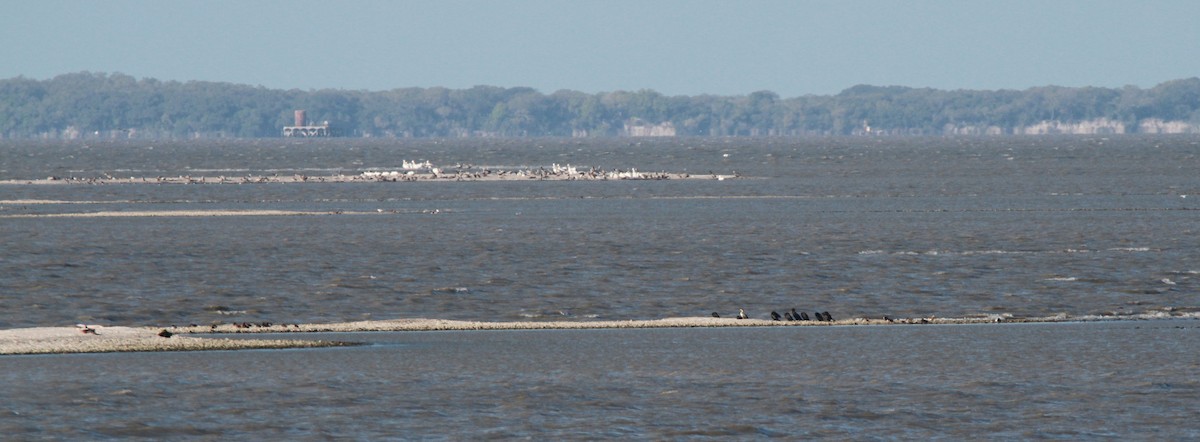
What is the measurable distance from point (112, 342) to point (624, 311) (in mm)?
9912

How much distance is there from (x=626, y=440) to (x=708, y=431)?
1.08 meters

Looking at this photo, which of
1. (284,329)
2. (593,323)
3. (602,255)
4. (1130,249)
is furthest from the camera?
(1130,249)

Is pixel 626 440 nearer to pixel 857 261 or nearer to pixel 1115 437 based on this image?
pixel 1115 437

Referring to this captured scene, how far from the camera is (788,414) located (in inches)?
834

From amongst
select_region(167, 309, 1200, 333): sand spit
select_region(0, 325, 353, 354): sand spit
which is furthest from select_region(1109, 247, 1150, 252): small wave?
select_region(0, 325, 353, 354): sand spit

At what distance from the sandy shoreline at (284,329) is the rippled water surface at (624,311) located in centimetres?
76

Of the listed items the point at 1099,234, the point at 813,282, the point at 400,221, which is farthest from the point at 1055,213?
the point at 813,282

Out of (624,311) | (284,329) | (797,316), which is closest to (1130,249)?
(797,316)

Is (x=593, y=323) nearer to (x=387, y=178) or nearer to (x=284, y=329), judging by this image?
(x=284, y=329)

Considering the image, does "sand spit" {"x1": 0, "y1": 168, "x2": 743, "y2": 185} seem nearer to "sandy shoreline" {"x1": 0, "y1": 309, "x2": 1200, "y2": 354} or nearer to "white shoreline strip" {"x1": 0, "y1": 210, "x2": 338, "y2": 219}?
"white shoreline strip" {"x1": 0, "y1": 210, "x2": 338, "y2": 219}

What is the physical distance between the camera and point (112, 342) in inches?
1088

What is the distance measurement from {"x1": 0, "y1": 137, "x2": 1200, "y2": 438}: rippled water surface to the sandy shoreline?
29.8 inches

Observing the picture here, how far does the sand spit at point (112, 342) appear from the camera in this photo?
27125mm

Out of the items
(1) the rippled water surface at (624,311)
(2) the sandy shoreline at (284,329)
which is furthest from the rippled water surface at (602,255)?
(2) the sandy shoreline at (284,329)
